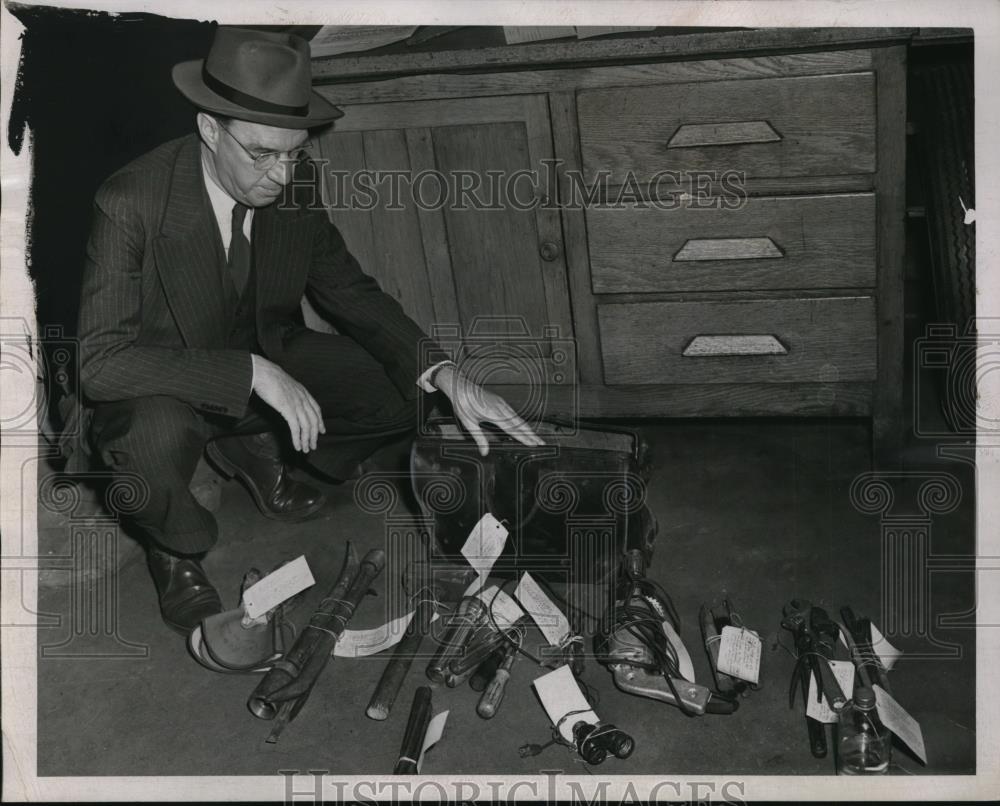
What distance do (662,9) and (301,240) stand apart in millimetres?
990

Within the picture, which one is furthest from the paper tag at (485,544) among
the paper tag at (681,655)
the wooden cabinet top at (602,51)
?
the wooden cabinet top at (602,51)

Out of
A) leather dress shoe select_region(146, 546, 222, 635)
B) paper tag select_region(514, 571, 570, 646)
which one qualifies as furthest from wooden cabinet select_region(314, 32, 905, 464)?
leather dress shoe select_region(146, 546, 222, 635)

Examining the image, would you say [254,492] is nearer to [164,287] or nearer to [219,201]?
[164,287]

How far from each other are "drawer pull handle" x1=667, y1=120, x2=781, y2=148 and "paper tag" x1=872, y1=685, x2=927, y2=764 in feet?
3.98

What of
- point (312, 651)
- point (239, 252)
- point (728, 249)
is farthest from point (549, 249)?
point (312, 651)

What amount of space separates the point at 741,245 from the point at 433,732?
132cm

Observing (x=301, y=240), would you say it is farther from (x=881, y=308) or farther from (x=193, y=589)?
(x=881, y=308)

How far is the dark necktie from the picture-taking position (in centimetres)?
230

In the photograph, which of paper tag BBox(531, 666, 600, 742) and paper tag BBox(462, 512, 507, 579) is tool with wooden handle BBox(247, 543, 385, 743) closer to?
paper tag BBox(462, 512, 507, 579)

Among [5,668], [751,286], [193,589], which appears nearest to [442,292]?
[751,286]

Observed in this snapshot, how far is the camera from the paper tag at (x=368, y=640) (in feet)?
7.34

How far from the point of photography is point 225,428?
8.11ft

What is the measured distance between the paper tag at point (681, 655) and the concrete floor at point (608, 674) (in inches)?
1.5

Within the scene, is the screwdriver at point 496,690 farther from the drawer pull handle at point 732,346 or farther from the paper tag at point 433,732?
the drawer pull handle at point 732,346
